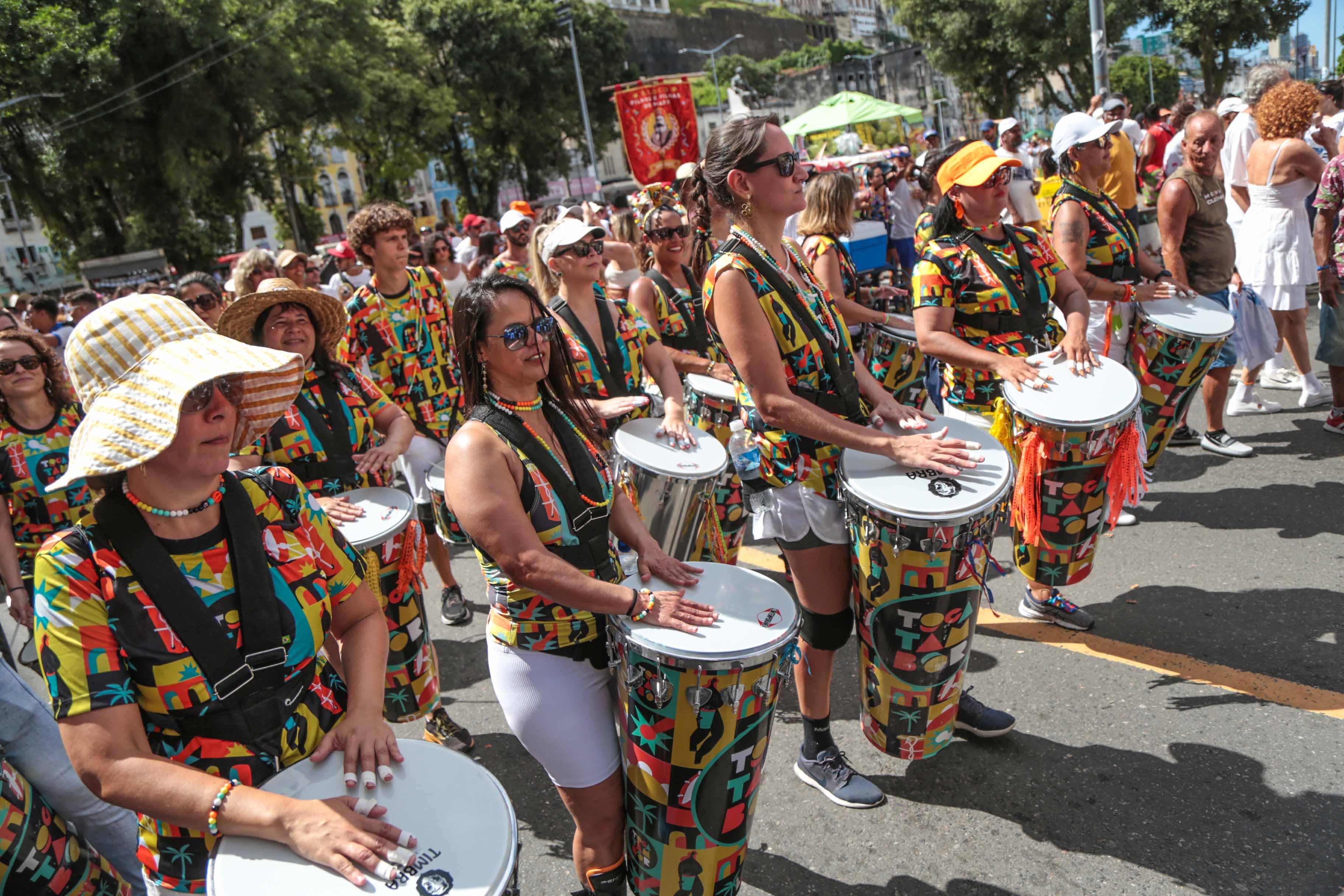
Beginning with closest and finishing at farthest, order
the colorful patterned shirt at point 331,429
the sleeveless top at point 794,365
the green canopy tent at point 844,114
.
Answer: the sleeveless top at point 794,365 < the colorful patterned shirt at point 331,429 < the green canopy tent at point 844,114

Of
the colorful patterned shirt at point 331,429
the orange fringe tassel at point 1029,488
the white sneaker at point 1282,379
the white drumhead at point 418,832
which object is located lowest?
the white sneaker at point 1282,379

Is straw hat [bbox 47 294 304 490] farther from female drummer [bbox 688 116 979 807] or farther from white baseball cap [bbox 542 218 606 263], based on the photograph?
white baseball cap [bbox 542 218 606 263]

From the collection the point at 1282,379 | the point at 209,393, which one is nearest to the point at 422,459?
the point at 209,393

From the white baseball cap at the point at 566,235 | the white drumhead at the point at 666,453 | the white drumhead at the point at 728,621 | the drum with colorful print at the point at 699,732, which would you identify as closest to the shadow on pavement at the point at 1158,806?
the drum with colorful print at the point at 699,732

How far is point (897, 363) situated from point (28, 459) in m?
4.38

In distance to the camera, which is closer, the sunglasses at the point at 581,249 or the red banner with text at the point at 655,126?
the sunglasses at the point at 581,249

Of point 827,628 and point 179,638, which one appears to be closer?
point 179,638

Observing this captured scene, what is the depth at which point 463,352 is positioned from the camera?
2.44 metres

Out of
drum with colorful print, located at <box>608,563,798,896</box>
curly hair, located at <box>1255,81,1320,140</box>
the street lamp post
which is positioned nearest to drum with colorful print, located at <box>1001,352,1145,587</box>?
drum with colorful print, located at <box>608,563,798,896</box>

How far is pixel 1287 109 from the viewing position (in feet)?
18.6

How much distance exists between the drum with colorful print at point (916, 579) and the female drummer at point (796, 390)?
0.09m

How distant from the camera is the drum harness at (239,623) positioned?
168cm

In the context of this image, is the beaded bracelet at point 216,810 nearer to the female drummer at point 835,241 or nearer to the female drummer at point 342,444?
the female drummer at point 342,444

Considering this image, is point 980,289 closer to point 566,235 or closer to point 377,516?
point 566,235
